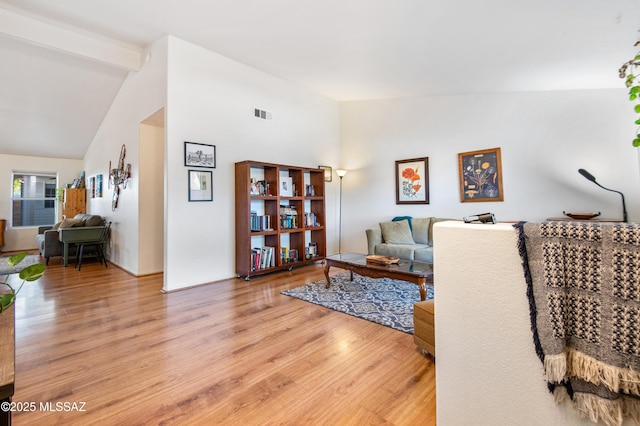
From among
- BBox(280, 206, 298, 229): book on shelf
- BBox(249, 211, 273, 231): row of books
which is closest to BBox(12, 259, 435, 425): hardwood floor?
BBox(249, 211, 273, 231): row of books

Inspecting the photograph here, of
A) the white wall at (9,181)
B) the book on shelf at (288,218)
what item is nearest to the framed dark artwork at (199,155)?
the book on shelf at (288,218)

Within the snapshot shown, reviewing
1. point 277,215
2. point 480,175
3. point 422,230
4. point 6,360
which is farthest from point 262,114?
point 6,360

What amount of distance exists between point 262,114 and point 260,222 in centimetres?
177

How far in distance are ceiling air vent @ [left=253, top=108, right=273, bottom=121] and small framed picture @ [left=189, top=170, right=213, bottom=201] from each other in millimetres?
1256

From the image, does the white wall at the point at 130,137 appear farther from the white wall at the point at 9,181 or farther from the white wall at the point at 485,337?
the white wall at the point at 485,337

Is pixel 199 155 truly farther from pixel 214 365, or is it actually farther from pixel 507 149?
pixel 507 149

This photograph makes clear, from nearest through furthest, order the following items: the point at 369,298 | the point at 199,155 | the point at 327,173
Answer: the point at 369,298 < the point at 199,155 < the point at 327,173

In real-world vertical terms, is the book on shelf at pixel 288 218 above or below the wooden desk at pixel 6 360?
above

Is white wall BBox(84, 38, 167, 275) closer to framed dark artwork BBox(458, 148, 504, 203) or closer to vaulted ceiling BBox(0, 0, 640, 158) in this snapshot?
vaulted ceiling BBox(0, 0, 640, 158)

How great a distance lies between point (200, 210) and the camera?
400 centimetres

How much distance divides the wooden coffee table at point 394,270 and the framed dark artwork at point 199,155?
7.02ft

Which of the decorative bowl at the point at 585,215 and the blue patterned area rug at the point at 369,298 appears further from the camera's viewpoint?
the decorative bowl at the point at 585,215

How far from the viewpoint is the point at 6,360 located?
0.81 m

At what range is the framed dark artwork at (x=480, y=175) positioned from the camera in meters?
4.30
